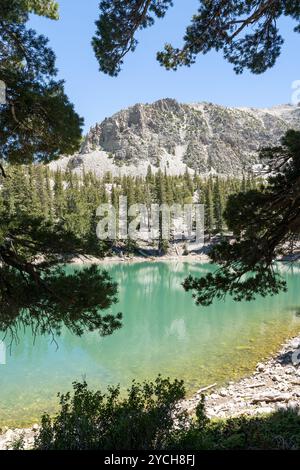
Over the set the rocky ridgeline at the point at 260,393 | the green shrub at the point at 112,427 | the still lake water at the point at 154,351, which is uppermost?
the green shrub at the point at 112,427

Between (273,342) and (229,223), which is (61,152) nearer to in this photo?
(229,223)

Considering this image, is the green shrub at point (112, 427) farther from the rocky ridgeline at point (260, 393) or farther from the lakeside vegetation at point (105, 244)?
the rocky ridgeline at point (260, 393)

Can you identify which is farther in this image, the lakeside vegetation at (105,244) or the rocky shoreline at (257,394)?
the rocky shoreline at (257,394)

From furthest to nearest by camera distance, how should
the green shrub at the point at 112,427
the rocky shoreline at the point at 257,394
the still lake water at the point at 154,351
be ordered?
1. the still lake water at the point at 154,351
2. the rocky shoreline at the point at 257,394
3. the green shrub at the point at 112,427

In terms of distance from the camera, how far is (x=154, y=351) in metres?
19.7

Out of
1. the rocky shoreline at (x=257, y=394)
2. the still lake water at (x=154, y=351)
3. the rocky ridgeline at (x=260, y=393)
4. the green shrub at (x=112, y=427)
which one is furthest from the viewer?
the still lake water at (x=154, y=351)

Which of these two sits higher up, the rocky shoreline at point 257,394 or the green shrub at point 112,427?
the green shrub at point 112,427

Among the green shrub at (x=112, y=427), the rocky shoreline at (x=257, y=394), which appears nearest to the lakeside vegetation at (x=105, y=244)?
the green shrub at (x=112, y=427)

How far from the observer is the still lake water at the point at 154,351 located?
14.9 metres

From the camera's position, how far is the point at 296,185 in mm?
5742

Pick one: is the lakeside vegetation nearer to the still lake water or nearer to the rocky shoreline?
the rocky shoreline

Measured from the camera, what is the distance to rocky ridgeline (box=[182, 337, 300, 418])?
11.2m

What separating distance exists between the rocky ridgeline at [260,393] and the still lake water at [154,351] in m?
0.87
